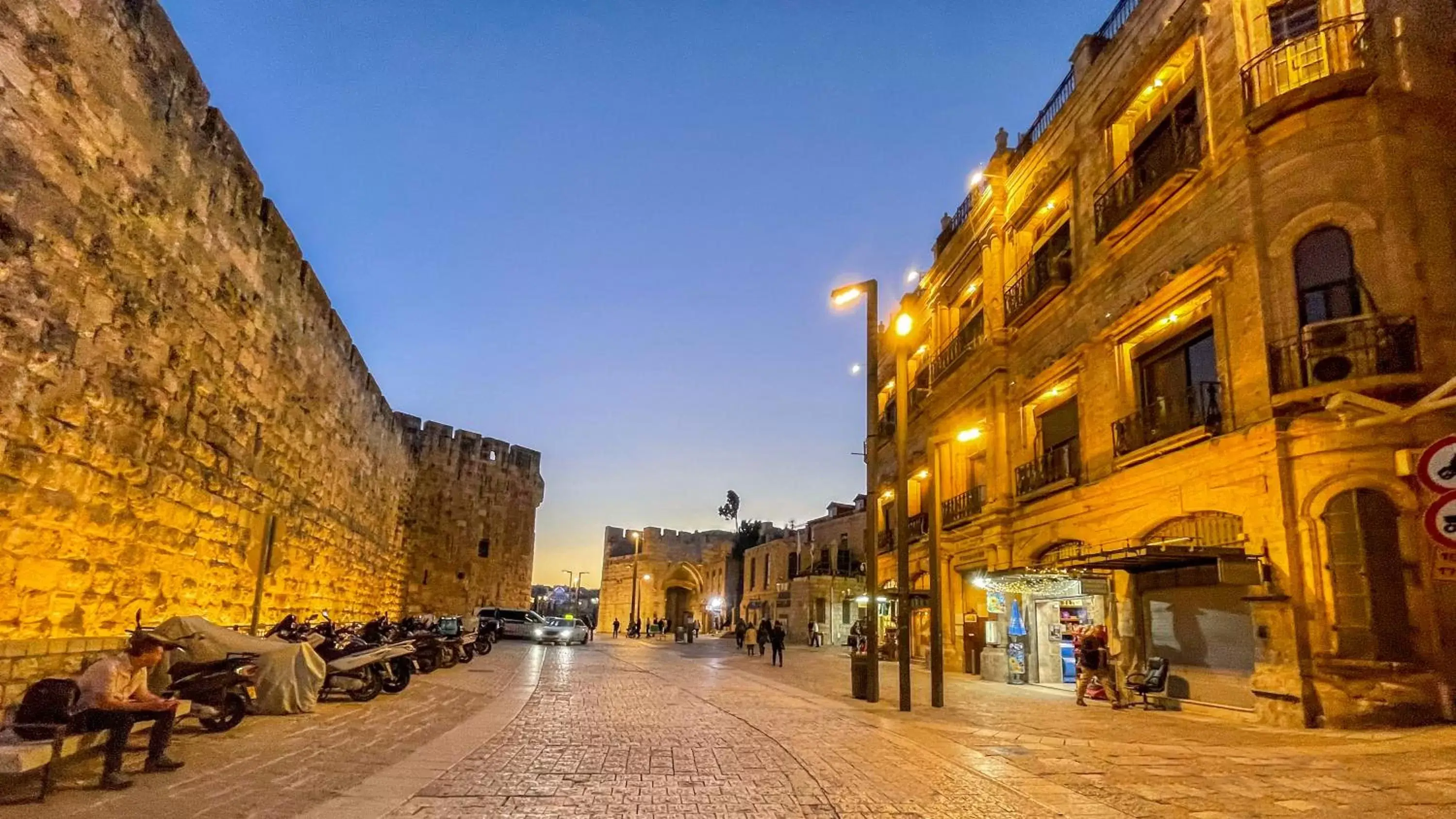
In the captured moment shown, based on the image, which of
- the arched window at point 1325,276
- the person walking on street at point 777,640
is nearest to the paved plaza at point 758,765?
the arched window at point 1325,276

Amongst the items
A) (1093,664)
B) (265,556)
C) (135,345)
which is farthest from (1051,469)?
(135,345)

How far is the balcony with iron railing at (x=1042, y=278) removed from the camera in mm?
16891

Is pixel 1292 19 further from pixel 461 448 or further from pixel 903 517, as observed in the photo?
pixel 461 448

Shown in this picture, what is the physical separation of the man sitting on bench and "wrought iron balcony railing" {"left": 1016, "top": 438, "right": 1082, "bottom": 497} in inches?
579

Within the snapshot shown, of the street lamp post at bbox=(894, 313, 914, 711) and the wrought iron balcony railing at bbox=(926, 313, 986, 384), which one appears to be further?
the wrought iron balcony railing at bbox=(926, 313, 986, 384)

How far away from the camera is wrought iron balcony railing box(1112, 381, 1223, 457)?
12250mm

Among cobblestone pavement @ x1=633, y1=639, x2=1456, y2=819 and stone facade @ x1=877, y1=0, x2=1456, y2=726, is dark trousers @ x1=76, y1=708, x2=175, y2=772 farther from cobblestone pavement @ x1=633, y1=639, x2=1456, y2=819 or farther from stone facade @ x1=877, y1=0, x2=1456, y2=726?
stone facade @ x1=877, y1=0, x2=1456, y2=726

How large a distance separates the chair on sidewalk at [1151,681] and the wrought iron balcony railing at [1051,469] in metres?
4.16

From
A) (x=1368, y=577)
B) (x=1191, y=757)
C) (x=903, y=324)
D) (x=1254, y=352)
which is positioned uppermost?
(x=903, y=324)

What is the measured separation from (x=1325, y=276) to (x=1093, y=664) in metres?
6.56

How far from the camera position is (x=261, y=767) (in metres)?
6.34

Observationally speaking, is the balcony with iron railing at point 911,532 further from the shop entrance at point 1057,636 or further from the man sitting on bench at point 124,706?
the man sitting on bench at point 124,706

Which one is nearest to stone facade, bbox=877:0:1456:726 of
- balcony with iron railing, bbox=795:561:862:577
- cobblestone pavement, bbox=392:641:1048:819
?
cobblestone pavement, bbox=392:641:1048:819

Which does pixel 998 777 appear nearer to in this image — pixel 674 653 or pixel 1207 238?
pixel 1207 238
